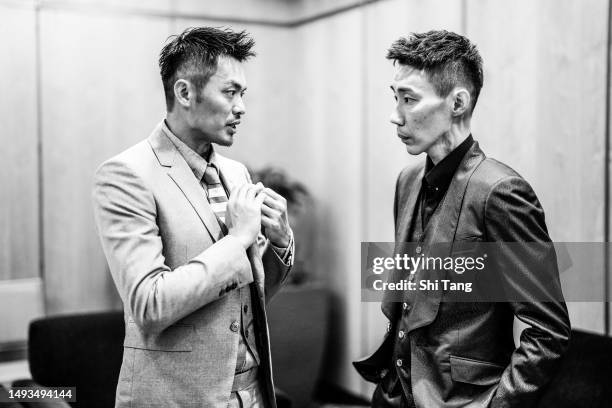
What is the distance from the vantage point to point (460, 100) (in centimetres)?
196

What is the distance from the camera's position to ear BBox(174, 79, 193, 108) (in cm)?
183

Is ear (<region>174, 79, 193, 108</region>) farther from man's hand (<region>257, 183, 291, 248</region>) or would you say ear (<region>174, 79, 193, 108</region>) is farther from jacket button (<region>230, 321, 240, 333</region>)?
jacket button (<region>230, 321, 240, 333</region>)

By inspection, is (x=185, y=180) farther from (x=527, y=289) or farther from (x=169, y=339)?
(x=527, y=289)

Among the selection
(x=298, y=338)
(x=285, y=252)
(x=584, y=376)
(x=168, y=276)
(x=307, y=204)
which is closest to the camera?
(x=168, y=276)

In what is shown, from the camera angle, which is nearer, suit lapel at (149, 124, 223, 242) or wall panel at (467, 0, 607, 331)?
suit lapel at (149, 124, 223, 242)

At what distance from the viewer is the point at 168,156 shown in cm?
181

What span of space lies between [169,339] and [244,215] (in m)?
0.35

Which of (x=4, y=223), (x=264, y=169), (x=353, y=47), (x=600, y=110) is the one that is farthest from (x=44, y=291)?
(x=600, y=110)

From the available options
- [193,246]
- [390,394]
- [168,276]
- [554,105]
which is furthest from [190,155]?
[554,105]

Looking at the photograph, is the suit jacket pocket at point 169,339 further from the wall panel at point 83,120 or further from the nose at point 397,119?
the wall panel at point 83,120

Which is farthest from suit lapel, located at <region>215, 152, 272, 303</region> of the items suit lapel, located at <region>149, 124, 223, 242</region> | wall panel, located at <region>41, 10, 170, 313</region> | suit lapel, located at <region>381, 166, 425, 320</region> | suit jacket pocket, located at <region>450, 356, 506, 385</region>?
wall panel, located at <region>41, 10, 170, 313</region>

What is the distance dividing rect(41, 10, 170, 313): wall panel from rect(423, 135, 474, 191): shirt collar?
3149mm

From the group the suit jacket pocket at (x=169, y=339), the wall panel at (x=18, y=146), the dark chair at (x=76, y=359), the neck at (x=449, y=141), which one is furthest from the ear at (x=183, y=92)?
the wall panel at (x=18, y=146)

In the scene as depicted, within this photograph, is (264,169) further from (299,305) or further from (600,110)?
(600,110)
